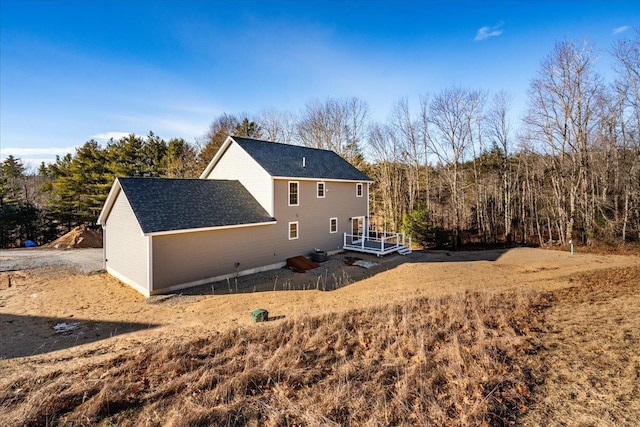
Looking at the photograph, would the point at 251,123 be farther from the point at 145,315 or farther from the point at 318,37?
the point at 145,315

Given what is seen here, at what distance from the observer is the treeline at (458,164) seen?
20719mm

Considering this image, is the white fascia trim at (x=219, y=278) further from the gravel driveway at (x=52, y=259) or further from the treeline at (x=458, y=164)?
the treeline at (x=458, y=164)

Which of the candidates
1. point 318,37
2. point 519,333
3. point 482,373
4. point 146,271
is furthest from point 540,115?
point 146,271

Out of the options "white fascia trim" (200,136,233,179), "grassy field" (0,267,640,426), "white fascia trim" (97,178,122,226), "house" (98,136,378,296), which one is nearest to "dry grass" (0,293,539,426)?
"grassy field" (0,267,640,426)

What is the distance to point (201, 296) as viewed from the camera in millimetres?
11000

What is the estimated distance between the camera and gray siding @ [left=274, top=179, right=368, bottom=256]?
15781 mm

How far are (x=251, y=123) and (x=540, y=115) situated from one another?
92.4 feet

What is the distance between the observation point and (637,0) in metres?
13.3

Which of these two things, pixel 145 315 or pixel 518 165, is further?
pixel 518 165

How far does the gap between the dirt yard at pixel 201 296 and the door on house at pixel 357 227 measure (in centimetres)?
294

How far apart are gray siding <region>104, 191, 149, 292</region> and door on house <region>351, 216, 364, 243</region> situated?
40.3 ft

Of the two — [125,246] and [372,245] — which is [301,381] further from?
[372,245]

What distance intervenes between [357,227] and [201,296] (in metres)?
12.0

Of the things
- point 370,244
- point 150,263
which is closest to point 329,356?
point 150,263
